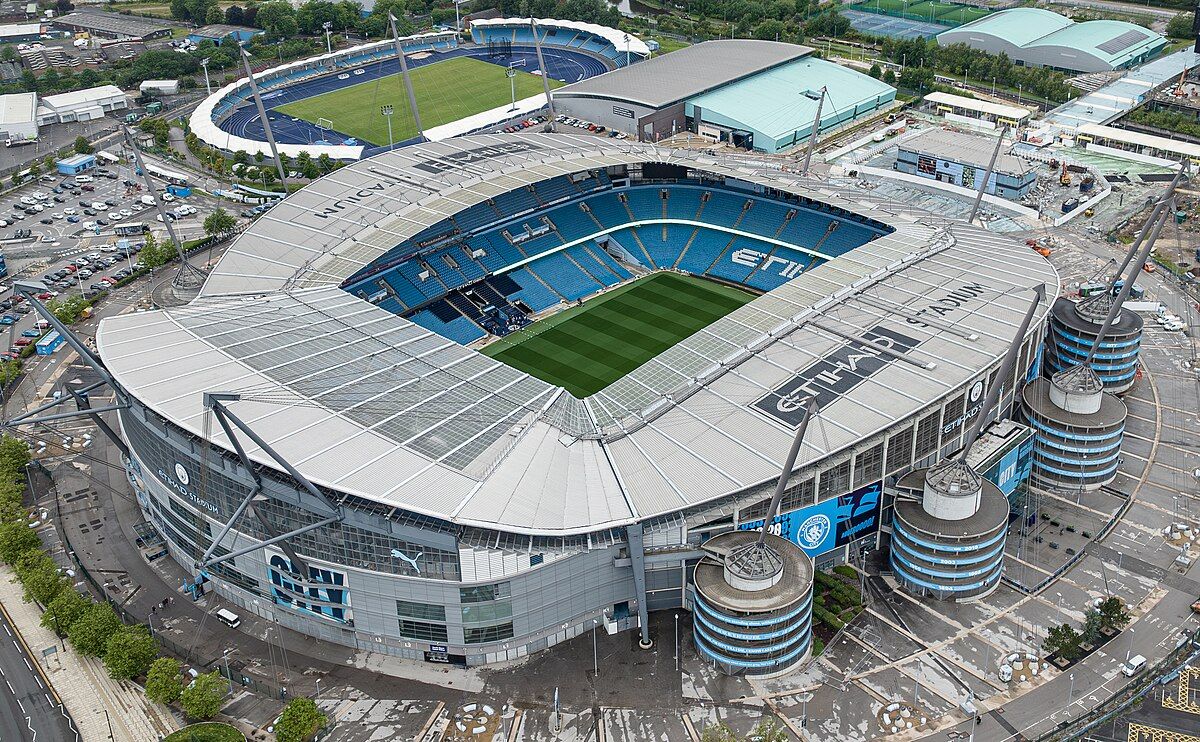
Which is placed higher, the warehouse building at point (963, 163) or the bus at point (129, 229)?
the warehouse building at point (963, 163)

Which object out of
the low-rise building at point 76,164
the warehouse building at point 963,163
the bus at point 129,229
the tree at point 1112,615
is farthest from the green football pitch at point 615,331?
the low-rise building at point 76,164

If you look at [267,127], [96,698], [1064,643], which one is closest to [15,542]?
[96,698]

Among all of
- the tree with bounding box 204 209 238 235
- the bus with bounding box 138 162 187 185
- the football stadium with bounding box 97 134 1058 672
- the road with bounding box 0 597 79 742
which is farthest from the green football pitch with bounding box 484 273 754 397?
the bus with bounding box 138 162 187 185

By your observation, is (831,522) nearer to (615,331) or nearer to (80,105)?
(615,331)

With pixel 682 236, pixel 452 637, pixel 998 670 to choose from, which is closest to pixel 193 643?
pixel 452 637

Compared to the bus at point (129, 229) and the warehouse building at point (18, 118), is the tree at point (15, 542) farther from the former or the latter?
the warehouse building at point (18, 118)
